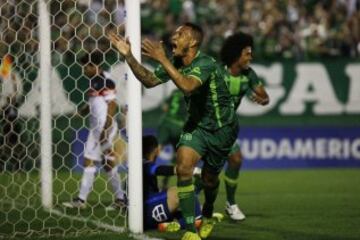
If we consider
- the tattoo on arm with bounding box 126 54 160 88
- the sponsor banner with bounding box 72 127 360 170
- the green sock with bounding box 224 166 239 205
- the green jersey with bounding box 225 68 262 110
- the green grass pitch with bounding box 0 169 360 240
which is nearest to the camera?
the tattoo on arm with bounding box 126 54 160 88

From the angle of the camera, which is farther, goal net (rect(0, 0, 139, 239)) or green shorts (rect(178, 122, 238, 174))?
goal net (rect(0, 0, 139, 239))

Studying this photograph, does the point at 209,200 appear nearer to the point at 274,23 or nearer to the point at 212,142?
the point at 212,142

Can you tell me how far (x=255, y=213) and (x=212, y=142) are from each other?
294 cm

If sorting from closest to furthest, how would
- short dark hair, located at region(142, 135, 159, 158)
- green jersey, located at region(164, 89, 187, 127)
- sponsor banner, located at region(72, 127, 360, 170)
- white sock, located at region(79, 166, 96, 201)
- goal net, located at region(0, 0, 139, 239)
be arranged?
short dark hair, located at region(142, 135, 159, 158)
goal net, located at region(0, 0, 139, 239)
white sock, located at region(79, 166, 96, 201)
green jersey, located at region(164, 89, 187, 127)
sponsor banner, located at region(72, 127, 360, 170)

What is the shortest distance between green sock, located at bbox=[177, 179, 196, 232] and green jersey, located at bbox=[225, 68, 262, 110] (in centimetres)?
272

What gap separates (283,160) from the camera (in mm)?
17938

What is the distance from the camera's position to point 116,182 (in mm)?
10797

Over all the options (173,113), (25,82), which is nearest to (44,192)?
(25,82)

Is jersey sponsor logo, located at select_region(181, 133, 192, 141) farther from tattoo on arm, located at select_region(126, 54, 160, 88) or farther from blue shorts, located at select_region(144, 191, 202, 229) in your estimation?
blue shorts, located at select_region(144, 191, 202, 229)

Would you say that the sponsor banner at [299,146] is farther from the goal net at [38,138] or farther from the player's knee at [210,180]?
the player's knee at [210,180]

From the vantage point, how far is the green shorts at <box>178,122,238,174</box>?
7.66 m

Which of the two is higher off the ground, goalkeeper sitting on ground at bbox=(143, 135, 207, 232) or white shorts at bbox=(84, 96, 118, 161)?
white shorts at bbox=(84, 96, 118, 161)

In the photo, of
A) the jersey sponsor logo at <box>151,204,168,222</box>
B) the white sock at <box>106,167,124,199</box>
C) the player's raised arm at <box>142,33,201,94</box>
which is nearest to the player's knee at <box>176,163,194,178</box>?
the player's raised arm at <box>142,33,201,94</box>

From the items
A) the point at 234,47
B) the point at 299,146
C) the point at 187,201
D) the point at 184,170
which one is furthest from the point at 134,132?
the point at 299,146
